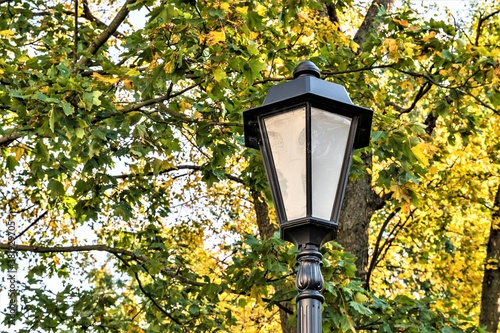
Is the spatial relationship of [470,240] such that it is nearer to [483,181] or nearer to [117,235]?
[483,181]

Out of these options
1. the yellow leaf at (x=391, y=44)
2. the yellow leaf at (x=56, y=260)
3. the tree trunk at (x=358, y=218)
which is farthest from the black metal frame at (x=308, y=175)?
the yellow leaf at (x=56, y=260)

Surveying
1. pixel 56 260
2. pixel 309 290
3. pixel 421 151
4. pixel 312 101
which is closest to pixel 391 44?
pixel 421 151

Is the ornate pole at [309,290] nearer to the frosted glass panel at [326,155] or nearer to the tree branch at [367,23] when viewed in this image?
the frosted glass panel at [326,155]

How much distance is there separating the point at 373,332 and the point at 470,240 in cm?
568

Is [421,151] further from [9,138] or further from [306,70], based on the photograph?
[9,138]

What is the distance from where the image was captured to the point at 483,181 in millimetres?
12906

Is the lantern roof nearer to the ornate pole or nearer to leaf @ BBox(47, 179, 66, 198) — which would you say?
the ornate pole

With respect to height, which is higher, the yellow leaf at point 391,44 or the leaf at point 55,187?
the yellow leaf at point 391,44

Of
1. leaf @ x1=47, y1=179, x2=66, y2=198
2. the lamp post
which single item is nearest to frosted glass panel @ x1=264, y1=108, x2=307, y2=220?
the lamp post

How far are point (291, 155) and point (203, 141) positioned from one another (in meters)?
4.46

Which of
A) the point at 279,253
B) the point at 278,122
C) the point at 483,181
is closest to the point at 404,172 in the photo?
the point at 279,253

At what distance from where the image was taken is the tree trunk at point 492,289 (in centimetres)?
1205

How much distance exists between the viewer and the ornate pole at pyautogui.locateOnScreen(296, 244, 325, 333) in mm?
3627

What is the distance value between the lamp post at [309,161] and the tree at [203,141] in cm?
268
